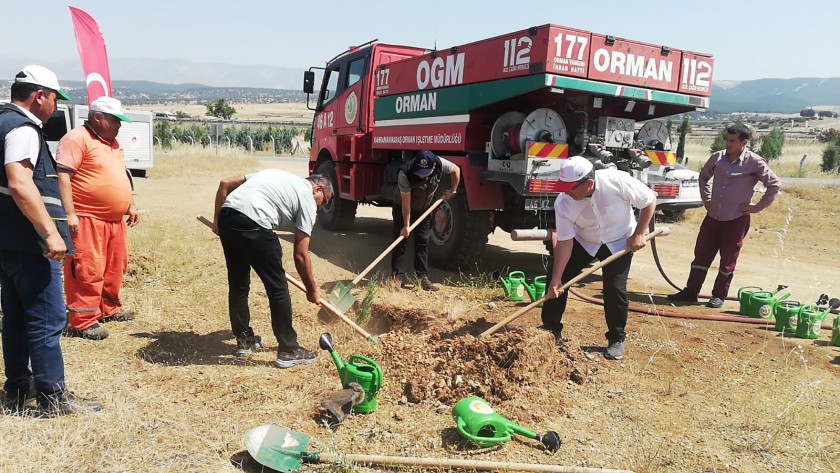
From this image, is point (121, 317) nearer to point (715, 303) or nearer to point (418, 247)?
point (418, 247)

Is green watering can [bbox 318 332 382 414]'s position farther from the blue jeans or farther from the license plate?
the license plate

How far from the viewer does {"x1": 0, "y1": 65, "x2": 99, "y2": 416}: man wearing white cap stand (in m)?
2.96

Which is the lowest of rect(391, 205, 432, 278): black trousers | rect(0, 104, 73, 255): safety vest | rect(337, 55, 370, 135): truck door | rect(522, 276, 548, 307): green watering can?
rect(522, 276, 548, 307): green watering can

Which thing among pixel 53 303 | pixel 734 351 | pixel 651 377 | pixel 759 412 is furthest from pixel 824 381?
pixel 53 303

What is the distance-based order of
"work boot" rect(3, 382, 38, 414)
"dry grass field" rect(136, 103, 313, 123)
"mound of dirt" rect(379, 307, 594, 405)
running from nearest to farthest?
"work boot" rect(3, 382, 38, 414) → "mound of dirt" rect(379, 307, 594, 405) → "dry grass field" rect(136, 103, 313, 123)

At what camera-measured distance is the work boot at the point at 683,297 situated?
6051 millimetres

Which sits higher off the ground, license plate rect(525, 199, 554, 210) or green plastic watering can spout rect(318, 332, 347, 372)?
license plate rect(525, 199, 554, 210)

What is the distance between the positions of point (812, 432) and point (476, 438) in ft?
6.36

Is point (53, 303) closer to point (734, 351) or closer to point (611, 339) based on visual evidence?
point (611, 339)

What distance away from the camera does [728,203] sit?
577 cm

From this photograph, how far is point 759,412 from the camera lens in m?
3.52

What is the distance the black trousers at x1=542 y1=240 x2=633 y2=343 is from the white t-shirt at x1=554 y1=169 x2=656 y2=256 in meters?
0.08

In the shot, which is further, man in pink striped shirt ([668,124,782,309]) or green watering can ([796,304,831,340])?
man in pink striped shirt ([668,124,782,309])

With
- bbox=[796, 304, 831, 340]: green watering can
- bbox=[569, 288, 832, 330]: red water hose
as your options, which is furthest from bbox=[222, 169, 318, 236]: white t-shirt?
bbox=[796, 304, 831, 340]: green watering can
